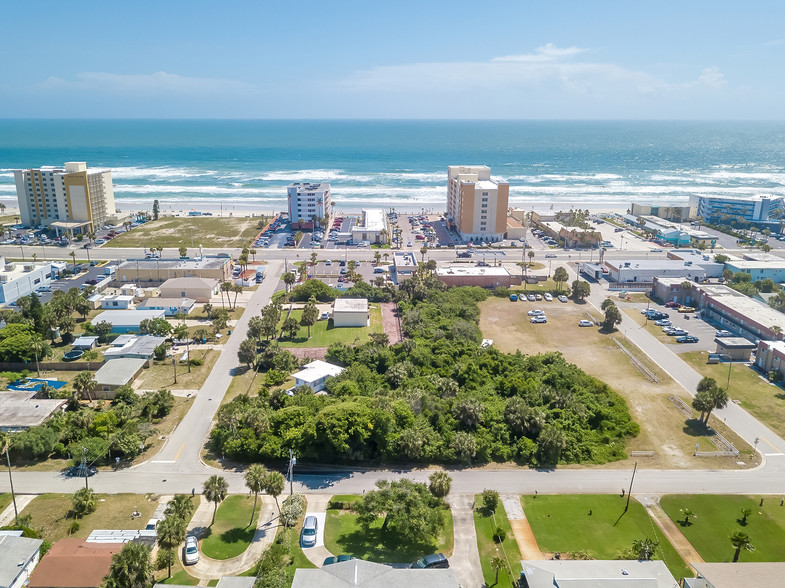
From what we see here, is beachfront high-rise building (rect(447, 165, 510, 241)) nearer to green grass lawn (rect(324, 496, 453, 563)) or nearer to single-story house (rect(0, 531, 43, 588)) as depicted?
green grass lawn (rect(324, 496, 453, 563))

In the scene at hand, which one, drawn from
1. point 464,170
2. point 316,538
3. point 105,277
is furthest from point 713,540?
point 464,170

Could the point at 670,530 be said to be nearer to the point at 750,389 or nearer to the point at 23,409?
the point at 750,389

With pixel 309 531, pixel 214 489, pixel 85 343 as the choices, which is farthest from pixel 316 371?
pixel 85 343

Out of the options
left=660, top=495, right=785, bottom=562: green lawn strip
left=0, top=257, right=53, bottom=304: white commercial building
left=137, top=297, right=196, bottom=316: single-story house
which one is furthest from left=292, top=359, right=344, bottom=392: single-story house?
left=0, top=257, right=53, bottom=304: white commercial building

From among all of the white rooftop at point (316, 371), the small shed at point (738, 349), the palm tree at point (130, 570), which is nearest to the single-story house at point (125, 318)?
the white rooftop at point (316, 371)

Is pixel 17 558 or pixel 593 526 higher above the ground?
pixel 17 558

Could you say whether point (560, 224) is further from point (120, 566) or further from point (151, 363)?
point (120, 566)

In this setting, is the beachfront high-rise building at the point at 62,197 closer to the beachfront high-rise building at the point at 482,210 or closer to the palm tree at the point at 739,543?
the beachfront high-rise building at the point at 482,210
